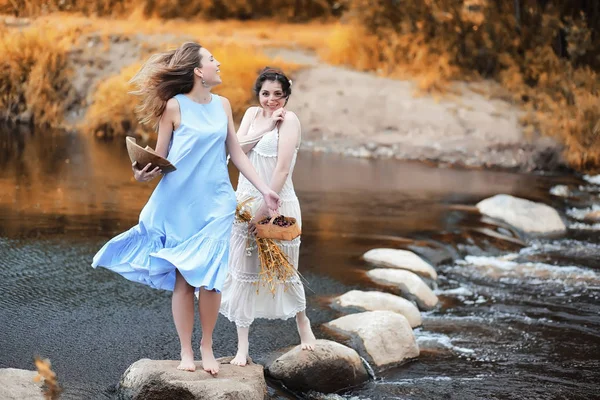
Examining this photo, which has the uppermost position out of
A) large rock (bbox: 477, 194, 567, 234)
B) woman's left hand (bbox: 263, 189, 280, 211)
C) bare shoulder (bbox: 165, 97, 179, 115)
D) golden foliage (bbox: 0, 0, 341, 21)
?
golden foliage (bbox: 0, 0, 341, 21)

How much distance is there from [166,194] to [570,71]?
13245mm

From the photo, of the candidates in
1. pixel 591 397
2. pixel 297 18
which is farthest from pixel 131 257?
pixel 297 18

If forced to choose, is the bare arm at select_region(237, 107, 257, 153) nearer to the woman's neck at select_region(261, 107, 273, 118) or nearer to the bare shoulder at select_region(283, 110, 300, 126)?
the woman's neck at select_region(261, 107, 273, 118)

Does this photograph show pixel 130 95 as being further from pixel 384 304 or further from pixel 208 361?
pixel 208 361

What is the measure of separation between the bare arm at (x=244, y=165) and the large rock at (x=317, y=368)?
1042 mm

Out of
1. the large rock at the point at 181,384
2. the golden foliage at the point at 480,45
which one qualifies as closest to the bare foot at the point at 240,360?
the large rock at the point at 181,384

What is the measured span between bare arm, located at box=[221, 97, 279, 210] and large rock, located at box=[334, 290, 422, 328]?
2.31 metres

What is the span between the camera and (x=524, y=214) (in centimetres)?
1105

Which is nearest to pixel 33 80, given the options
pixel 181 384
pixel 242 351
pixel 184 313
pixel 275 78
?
pixel 275 78

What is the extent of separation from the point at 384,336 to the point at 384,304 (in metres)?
0.88

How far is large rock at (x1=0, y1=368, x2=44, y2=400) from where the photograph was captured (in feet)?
15.0

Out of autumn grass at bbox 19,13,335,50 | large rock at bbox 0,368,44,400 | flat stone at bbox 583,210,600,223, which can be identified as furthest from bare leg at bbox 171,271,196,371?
autumn grass at bbox 19,13,335,50

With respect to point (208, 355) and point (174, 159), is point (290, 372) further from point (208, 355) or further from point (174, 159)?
point (174, 159)

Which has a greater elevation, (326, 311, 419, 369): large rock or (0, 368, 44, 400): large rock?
(0, 368, 44, 400): large rock
